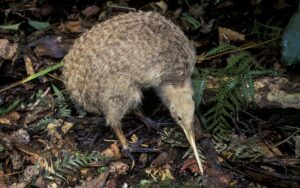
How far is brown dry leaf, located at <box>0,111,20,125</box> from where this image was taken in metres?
3.91

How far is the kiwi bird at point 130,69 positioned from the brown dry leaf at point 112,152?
65mm

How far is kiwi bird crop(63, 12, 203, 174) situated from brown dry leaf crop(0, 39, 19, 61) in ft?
2.56

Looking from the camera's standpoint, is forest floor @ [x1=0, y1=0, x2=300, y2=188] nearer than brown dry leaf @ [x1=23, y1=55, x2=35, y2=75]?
Yes

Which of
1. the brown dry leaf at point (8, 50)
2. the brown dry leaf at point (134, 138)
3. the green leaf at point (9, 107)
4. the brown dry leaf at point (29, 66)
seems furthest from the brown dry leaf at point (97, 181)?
the brown dry leaf at point (8, 50)

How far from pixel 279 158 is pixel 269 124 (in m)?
0.33

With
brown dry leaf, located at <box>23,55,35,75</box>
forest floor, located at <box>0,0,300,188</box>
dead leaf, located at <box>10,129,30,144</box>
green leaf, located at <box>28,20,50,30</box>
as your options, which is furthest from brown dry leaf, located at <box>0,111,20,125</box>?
green leaf, located at <box>28,20,50,30</box>

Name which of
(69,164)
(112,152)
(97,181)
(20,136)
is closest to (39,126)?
(20,136)

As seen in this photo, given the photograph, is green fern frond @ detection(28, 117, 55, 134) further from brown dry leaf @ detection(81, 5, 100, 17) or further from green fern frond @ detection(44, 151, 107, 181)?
brown dry leaf @ detection(81, 5, 100, 17)

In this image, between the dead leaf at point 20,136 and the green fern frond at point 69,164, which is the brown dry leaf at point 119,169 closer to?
the green fern frond at point 69,164

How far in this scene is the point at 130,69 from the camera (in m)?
3.55

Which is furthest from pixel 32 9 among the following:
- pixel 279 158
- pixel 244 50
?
pixel 279 158

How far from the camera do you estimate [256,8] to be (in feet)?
15.3

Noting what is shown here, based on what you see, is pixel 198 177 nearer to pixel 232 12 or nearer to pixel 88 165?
pixel 88 165

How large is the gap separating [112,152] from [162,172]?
418 mm
